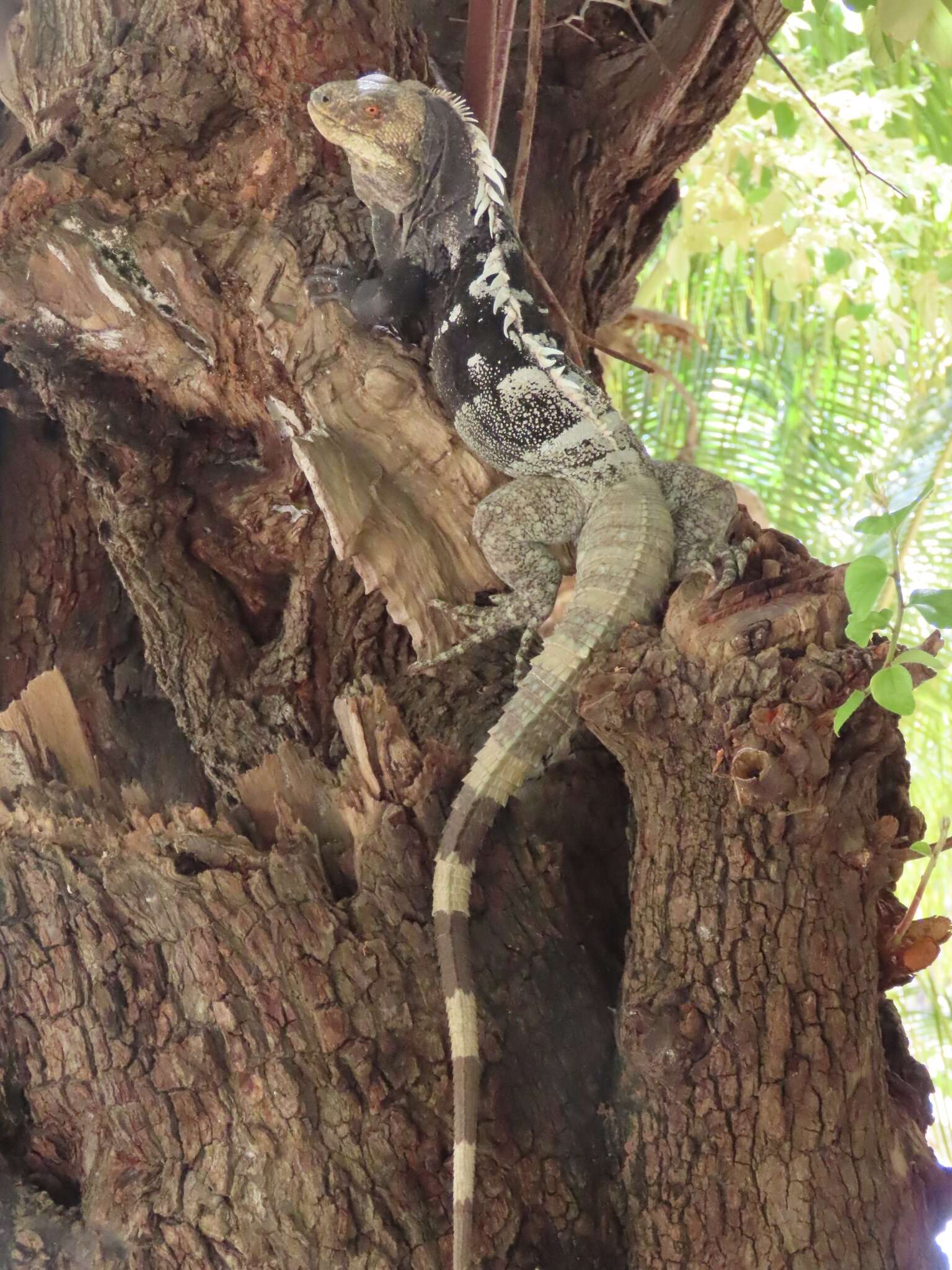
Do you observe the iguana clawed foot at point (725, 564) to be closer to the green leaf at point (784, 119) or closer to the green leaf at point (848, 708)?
the green leaf at point (848, 708)

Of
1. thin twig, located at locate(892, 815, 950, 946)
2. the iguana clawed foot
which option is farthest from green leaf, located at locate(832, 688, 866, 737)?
the iguana clawed foot

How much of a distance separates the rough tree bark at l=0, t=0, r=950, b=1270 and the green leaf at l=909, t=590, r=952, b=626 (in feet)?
0.84

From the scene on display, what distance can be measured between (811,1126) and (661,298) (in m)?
5.49

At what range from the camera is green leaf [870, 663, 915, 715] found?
143 cm

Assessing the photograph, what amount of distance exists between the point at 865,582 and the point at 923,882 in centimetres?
56

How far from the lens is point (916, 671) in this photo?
1786 millimetres

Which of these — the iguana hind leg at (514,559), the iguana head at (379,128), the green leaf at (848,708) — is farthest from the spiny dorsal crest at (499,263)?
the green leaf at (848,708)

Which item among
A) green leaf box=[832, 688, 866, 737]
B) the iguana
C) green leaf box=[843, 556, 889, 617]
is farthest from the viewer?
the iguana

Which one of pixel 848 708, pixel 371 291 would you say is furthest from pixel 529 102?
pixel 848 708

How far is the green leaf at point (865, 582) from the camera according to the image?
4.58 ft

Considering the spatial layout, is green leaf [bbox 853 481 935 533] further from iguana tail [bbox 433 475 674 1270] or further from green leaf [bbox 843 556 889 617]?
iguana tail [bbox 433 475 674 1270]

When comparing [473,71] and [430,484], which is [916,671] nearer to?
[430,484]

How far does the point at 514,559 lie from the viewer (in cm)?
247

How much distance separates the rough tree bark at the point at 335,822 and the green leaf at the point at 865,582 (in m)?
0.32
